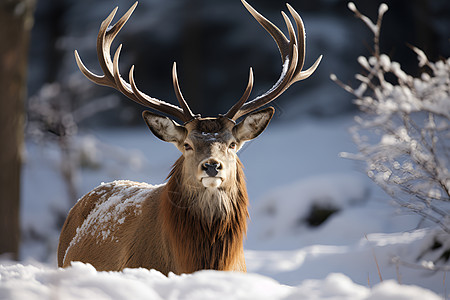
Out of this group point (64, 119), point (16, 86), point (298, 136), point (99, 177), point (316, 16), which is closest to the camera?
point (16, 86)

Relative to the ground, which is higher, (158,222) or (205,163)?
Result: (205,163)

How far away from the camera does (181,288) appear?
6.87ft

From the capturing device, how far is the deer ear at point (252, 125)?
3.91 meters

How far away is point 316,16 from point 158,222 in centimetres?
1575

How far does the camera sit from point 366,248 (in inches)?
224

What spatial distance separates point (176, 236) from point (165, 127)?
2.91 feet

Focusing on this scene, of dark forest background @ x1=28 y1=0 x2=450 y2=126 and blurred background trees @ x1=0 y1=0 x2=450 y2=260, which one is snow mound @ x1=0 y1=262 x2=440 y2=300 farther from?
dark forest background @ x1=28 y1=0 x2=450 y2=126

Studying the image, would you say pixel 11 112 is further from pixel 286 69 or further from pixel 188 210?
pixel 286 69

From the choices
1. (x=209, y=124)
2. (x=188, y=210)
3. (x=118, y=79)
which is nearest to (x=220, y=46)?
(x=118, y=79)

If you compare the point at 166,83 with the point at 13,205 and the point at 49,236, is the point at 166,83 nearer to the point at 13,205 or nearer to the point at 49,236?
the point at 49,236

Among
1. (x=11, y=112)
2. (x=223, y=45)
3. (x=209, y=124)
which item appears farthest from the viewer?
(x=223, y=45)

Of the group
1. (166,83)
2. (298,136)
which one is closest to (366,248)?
(298,136)

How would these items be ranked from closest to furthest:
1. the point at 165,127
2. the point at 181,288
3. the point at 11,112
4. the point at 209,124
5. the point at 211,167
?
the point at 181,288 → the point at 211,167 → the point at 209,124 → the point at 165,127 → the point at 11,112

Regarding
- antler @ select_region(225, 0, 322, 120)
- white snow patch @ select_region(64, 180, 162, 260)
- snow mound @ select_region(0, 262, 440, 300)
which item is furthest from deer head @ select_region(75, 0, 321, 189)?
snow mound @ select_region(0, 262, 440, 300)
